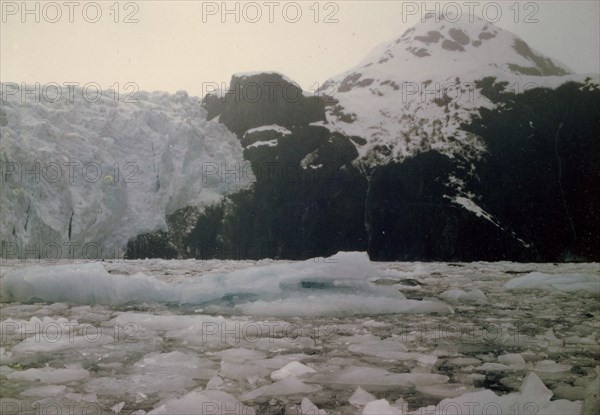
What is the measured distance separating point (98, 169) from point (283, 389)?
17337 mm

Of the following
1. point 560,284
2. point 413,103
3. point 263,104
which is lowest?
point 560,284

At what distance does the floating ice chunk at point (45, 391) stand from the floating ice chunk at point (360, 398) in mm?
1554

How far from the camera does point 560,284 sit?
7.68 meters

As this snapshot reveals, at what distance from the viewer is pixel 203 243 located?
23172mm

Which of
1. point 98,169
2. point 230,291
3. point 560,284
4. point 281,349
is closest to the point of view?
point 281,349

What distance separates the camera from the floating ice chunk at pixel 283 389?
7.80ft

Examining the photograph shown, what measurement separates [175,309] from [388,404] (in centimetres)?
366

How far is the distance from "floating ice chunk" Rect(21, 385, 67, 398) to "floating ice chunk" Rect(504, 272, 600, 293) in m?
7.34

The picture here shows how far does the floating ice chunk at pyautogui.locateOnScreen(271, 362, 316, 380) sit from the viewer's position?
265 cm

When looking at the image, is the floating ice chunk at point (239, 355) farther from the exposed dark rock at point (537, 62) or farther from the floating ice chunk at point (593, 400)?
the exposed dark rock at point (537, 62)

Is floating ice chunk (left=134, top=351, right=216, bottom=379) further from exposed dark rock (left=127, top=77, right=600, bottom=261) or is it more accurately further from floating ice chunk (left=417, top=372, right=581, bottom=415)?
exposed dark rock (left=127, top=77, right=600, bottom=261)

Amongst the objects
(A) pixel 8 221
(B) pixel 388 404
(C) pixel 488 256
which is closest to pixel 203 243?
(A) pixel 8 221

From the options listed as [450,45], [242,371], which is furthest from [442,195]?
[242,371]

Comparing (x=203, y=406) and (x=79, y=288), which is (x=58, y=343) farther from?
(x=79, y=288)
